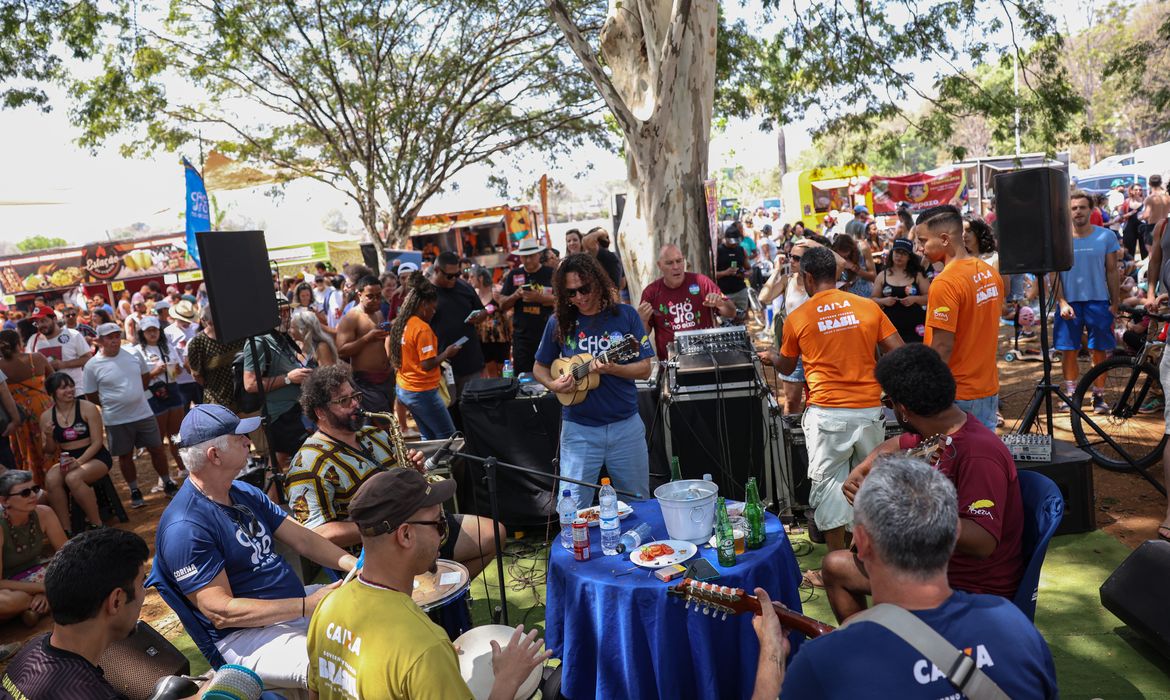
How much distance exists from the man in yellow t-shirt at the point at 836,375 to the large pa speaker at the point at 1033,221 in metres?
1.66

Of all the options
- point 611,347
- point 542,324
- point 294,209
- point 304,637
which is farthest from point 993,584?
point 294,209

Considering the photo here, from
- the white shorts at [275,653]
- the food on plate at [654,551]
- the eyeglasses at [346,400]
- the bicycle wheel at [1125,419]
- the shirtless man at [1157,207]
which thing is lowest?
the bicycle wheel at [1125,419]

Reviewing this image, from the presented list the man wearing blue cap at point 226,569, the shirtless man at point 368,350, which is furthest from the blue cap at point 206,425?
the shirtless man at point 368,350

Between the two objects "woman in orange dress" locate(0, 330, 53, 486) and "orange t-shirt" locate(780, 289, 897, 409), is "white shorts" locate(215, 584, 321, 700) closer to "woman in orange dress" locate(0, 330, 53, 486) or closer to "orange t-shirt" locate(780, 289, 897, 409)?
"orange t-shirt" locate(780, 289, 897, 409)

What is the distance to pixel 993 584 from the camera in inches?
116

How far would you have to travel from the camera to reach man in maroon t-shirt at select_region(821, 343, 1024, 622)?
278 cm

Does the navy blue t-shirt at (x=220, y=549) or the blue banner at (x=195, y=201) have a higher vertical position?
the blue banner at (x=195, y=201)

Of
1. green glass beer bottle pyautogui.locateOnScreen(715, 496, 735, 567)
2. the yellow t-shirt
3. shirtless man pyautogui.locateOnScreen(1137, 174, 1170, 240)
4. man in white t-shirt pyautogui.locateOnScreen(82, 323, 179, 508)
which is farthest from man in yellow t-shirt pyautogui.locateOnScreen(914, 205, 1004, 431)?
man in white t-shirt pyautogui.locateOnScreen(82, 323, 179, 508)

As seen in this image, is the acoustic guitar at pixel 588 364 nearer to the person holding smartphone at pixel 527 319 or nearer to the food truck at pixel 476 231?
the person holding smartphone at pixel 527 319

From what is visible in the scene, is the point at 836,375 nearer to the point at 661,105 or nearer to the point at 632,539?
the point at 632,539

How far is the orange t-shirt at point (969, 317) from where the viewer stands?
446 cm

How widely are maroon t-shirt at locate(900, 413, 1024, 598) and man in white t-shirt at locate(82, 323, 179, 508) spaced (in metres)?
7.37

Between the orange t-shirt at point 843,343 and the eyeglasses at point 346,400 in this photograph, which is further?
the orange t-shirt at point 843,343

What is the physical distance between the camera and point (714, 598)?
266 centimetres
